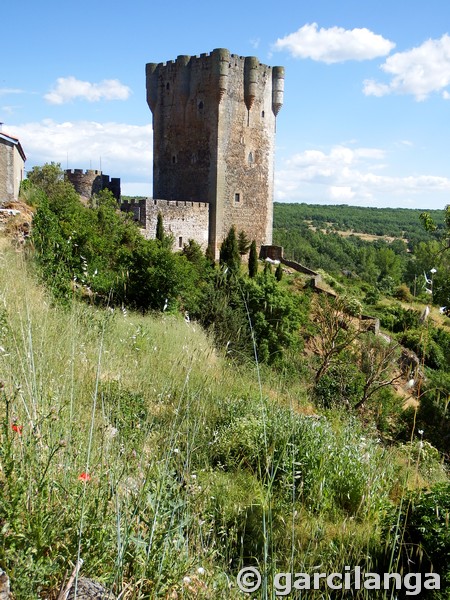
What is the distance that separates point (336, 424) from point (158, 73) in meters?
26.0

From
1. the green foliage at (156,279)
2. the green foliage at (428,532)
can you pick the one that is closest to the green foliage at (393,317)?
the green foliage at (156,279)

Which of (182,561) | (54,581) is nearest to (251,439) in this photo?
(182,561)

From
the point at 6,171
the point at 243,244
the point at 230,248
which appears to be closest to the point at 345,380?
the point at 6,171

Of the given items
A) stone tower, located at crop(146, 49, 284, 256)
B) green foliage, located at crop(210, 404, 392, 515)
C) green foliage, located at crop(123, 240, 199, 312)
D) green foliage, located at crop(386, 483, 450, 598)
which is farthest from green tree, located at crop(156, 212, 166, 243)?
green foliage, located at crop(386, 483, 450, 598)

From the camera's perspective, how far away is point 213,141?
26016 mm

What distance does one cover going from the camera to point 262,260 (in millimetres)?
28062

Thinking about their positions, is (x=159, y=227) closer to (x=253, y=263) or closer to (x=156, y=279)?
(x=253, y=263)

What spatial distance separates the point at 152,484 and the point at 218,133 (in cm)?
2485

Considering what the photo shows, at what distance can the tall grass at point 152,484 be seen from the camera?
6.58ft

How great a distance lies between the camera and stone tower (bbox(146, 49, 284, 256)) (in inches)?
1021

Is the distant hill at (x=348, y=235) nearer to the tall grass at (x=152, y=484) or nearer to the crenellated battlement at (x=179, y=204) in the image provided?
the tall grass at (x=152, y=484)

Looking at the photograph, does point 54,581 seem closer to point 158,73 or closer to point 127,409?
point 127,409

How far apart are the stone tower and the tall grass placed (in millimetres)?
21919

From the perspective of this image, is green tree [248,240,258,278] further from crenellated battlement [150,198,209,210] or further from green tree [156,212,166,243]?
green tree [156,212,166,243]
